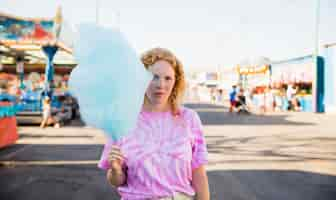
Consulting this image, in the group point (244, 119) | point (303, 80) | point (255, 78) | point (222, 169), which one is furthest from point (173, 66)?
point (255, 78)

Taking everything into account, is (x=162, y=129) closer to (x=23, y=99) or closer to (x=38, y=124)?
(x=38, y=124)

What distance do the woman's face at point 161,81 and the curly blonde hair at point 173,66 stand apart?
23 mm

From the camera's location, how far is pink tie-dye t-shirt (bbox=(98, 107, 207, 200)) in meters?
1.69

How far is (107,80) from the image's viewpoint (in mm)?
1533

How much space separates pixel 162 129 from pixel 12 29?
48.2 ft

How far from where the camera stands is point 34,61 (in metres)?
24.0

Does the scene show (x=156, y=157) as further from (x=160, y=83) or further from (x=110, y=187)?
(x=110, y=187)

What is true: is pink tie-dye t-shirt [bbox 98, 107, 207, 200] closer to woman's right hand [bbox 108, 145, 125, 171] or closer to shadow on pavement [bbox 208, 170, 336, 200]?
woman's right hand [bbox 108, 145, 125, 171]

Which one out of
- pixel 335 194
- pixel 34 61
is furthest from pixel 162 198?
pixel 34 61

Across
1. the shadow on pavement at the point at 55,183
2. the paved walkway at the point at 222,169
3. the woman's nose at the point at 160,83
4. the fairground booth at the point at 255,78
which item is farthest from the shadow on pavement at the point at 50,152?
the fairground booth at the point at 255,78

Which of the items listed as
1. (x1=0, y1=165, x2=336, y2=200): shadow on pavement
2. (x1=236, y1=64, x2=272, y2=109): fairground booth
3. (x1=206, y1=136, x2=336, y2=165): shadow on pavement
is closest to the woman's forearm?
(x1=0, y1=165, x2=336, y2=200): shadow on pavement

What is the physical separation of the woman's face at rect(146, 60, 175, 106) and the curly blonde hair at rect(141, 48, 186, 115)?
2 cm

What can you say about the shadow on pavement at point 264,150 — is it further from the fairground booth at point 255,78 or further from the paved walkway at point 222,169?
the fairground booth at point 255,78

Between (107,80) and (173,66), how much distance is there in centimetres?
39
